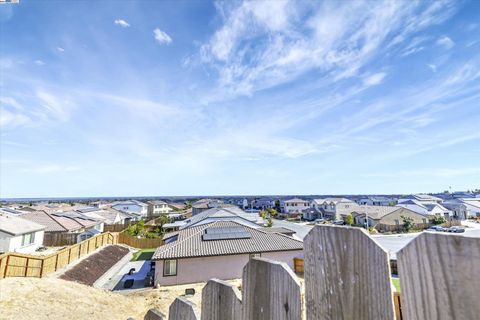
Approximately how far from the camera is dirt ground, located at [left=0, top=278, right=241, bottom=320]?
9.62 m

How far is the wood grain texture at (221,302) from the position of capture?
1348mm

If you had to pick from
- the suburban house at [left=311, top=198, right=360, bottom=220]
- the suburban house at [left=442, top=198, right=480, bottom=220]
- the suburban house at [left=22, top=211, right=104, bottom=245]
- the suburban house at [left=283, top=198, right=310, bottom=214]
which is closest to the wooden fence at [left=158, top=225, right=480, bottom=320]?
the suburban house at [left=22, top=211, right=104, bottom=245]

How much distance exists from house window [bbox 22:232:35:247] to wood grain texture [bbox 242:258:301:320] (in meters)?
30.7

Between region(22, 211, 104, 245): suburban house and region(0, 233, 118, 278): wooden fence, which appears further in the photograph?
region(22, 211, 104, 245): suburban house

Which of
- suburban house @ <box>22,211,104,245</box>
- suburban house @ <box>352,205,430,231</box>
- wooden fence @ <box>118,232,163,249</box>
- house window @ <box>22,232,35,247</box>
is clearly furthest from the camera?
suburban house @ <box>352,205,430,231</box>

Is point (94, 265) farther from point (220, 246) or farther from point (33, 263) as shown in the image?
point (220, 246)

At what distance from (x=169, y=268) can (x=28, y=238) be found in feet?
58.7

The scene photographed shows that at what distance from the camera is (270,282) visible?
1.19m

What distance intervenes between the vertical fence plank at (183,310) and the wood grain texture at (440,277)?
1.17 m

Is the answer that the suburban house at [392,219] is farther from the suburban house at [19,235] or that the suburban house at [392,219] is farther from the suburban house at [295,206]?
the suburban house at [19,235]

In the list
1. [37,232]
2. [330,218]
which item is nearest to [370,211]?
[330,218]

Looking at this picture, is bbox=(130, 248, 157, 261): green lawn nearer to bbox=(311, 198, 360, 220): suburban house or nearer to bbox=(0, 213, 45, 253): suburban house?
bbox=(0, 213, 45, 253): suburban house

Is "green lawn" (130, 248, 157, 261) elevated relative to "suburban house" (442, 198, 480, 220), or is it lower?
lower

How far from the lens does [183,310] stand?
1604mm
